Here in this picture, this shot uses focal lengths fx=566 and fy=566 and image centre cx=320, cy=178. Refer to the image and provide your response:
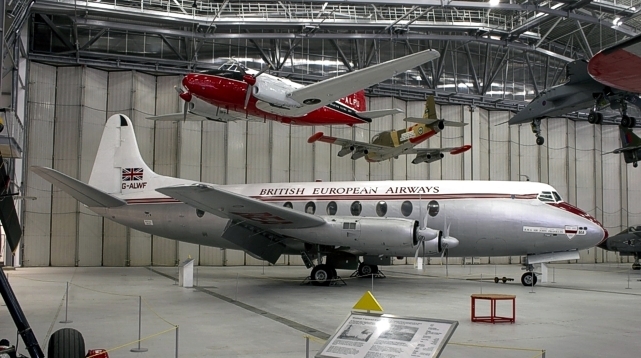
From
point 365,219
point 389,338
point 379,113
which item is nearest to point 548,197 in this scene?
point 365,219

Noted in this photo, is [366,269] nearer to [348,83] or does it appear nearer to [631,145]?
[348,83]

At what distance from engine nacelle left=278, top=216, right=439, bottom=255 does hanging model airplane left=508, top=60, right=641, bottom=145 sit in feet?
27.1

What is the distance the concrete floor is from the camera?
9.47 metres

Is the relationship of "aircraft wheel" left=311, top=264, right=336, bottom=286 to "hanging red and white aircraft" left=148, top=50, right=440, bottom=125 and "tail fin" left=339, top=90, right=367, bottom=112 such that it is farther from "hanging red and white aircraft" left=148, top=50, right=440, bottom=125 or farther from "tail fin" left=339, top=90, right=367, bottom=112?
"tail fin" left=339, top=90, right=367, bottom=112

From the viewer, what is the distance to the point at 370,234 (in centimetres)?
1777

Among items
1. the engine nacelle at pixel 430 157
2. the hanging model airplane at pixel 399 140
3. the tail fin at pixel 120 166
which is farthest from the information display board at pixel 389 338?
the engine nacelle at pixel 430 157

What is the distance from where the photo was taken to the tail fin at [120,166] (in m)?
23.9

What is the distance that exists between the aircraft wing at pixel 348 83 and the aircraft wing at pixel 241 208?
12.3 feet

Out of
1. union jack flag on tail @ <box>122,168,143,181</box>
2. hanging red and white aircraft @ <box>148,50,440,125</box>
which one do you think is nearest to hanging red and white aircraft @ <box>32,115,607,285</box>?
union jack flag on tail @ <box>122,168,143,181</box>

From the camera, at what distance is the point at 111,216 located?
23.8 metres

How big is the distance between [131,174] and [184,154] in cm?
827

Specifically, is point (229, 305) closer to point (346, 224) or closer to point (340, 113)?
point (346, 224)

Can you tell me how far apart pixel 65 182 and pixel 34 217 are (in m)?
11.6

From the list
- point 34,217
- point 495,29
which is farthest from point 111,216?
point 495,29
